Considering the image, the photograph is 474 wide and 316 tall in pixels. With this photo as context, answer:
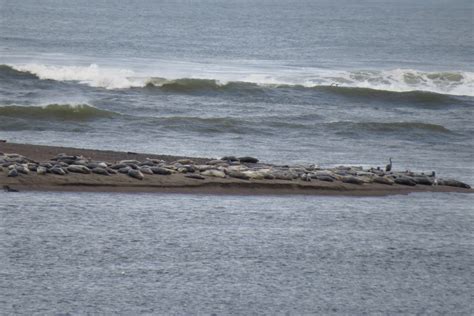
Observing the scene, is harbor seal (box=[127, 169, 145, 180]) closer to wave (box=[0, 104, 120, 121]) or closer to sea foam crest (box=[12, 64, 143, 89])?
wave (box=[0, 104, 120, 121])

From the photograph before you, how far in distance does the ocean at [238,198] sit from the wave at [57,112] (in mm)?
79

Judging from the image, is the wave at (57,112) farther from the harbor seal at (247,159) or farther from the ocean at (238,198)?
the harbor seal at (247,159)

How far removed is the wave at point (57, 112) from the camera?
103ft

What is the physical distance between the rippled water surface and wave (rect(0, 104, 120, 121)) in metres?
10.6

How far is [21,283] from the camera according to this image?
15.7m

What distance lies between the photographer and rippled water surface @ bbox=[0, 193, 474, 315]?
15.6 meters

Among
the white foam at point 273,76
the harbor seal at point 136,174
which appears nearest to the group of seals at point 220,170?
the harbor seal at point 136,174

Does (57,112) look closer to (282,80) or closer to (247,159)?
(247,159)

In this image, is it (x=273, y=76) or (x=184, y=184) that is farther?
(x=273, y=76)

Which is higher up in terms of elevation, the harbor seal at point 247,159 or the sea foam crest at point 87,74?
the sea foam crest at point 87,74

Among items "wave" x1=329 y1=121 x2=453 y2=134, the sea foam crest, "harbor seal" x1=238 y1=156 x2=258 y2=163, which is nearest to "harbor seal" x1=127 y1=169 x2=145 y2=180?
"harbor seal" x1=238 y1=156 x2=258 y2=163

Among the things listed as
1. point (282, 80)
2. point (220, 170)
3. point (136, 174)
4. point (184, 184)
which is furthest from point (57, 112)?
point (282, 80)

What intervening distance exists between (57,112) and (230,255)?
50.4ft

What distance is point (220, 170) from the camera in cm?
2328
